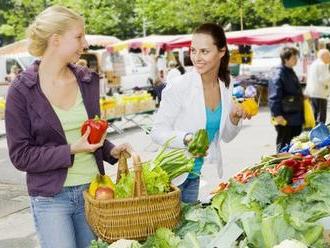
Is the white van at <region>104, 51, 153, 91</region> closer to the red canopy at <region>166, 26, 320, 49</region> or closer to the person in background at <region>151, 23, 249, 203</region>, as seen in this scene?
the red canopy at <region>166, 26, 320, 49</region>

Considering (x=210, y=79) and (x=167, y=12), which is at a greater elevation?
(x=167, y=12)

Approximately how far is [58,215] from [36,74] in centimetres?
70

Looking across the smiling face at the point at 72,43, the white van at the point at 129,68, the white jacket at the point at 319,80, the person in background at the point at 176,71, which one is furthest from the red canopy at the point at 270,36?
the smiling face at the point at 72,43

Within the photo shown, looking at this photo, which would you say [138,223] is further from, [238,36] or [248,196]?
[238,36]

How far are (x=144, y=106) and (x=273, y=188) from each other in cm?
1070

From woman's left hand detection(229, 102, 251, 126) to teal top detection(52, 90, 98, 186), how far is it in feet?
3.39

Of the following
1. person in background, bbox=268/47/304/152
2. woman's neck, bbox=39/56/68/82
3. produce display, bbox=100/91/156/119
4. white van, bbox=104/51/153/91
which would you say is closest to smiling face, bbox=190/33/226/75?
woman's neck, bbox=39/56/68/82

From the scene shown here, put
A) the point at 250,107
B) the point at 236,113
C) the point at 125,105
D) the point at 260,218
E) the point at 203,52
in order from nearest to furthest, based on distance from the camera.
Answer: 1. the point at 260,218
2. the point at 203,52
3. the point at 236,113
4. the point at 250,107
5. the point at 125,105

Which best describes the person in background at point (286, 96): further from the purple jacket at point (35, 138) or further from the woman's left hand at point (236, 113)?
the purple jacket at point (35, 138)

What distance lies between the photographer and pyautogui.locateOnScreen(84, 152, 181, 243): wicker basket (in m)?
2.65

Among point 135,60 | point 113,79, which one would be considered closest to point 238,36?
point 113,79

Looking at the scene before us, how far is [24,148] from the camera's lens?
9.66ft

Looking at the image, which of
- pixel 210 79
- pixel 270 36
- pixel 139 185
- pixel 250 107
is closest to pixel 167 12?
pixel 270 36

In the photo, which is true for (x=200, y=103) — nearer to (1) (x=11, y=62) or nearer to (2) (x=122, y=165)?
(2) (x=122, y=165)
